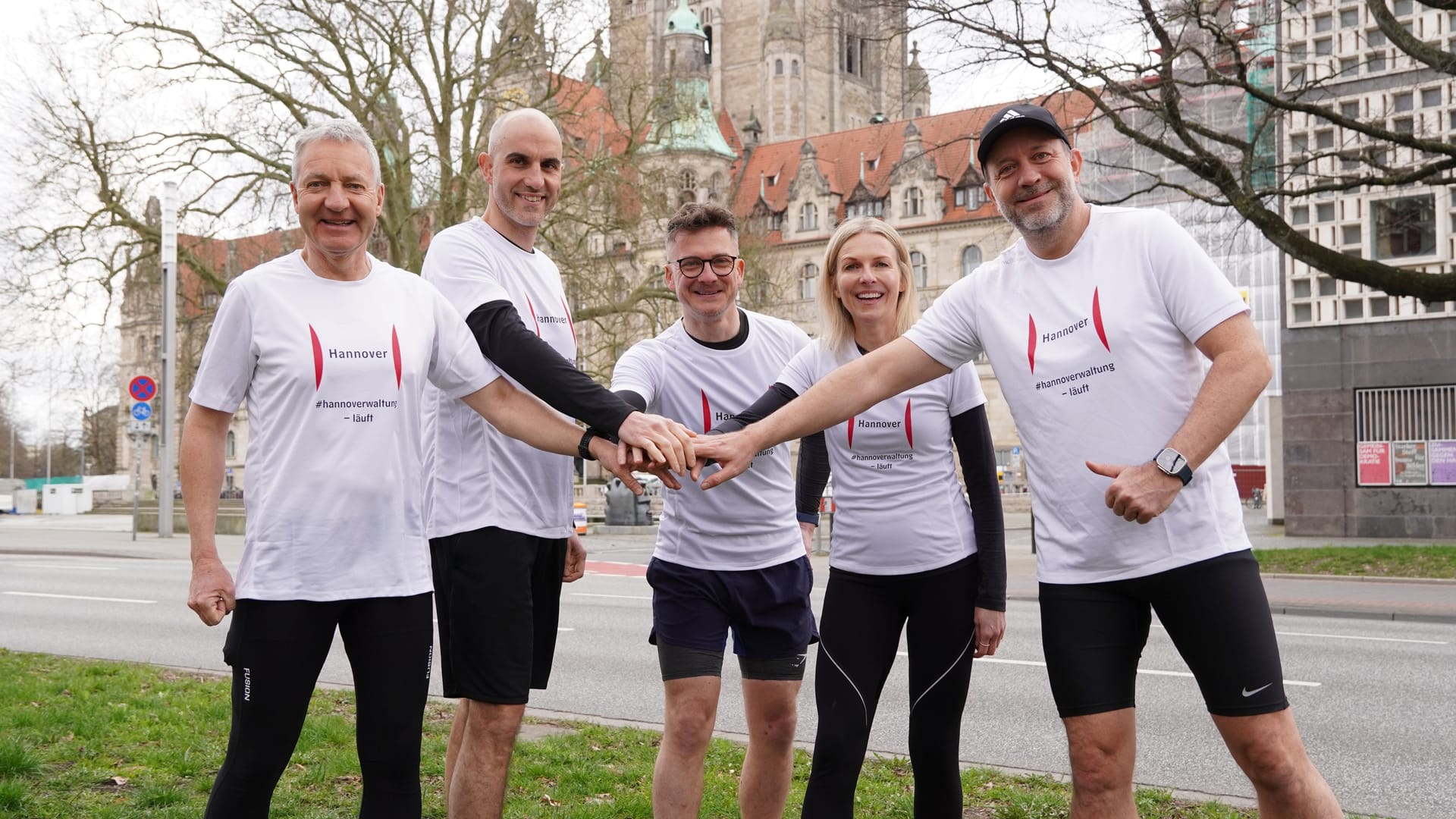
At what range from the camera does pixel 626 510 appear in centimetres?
3375

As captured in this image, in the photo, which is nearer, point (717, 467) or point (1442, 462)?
point (717, 467)

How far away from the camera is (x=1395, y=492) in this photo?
24969 millimetres

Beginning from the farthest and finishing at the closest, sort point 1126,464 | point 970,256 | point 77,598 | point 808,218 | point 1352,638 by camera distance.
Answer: point 808,218 < point 970,256 < point 77,598 < point 1352,638 < point 1126,464

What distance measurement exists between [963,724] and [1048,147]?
4.93 m

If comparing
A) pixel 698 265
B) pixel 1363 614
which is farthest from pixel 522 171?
pixel 1363 614

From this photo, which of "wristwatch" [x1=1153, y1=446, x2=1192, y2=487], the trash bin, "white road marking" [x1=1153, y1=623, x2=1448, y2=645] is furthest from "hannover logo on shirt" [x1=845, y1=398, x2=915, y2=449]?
the trash bin

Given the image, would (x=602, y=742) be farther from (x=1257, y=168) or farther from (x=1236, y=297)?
(x=1257, y=168)

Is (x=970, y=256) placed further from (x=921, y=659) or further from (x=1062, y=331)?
(x=1062, y=331)

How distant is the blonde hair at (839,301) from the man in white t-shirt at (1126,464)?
0.93 meters

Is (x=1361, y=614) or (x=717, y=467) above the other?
(x=717, y=467)

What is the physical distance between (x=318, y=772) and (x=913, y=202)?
7677 centimetres

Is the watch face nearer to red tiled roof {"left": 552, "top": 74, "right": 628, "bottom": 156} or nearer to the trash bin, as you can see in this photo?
red tiled roof {"left": 552, "top": 74, "right": 628, "bottom": 156}

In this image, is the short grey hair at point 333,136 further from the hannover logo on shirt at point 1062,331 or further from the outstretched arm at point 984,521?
the outstretched arm at point 984,521

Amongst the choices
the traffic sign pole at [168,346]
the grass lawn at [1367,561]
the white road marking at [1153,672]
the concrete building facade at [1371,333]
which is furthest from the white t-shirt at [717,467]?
the concrete building facade at [1371,333]
